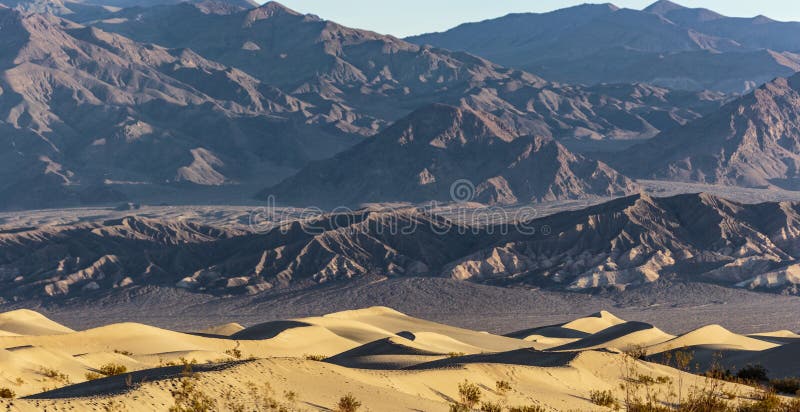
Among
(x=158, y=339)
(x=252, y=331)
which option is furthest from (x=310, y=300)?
(x=158, y=339)

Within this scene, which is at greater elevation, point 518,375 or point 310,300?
point 518,375

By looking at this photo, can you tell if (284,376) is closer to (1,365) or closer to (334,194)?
(1,365)

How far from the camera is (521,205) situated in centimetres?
16650

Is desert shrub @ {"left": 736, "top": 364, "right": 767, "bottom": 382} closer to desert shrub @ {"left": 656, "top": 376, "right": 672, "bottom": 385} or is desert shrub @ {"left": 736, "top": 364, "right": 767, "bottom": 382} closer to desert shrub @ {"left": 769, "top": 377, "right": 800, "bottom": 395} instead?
desert shrub @ {"left": 769, "top": 377, "right": 800, "bottom": 395}

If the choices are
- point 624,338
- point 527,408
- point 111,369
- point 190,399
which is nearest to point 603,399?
point 527,408

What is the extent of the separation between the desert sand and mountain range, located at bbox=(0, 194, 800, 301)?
135 ft

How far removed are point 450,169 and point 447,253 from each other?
7490 cm

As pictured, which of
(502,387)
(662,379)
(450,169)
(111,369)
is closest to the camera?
(502,387)

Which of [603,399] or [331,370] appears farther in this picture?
[603,399]

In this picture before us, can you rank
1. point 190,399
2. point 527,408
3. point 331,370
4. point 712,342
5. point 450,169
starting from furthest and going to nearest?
1. point 450,169
2. point 712,342
3. point 331,370
4. point 527,408
5. point 190,399

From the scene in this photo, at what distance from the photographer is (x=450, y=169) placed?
598 feet

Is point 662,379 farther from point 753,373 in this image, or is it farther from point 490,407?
point 490,407

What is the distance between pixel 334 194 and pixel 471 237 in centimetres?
7159

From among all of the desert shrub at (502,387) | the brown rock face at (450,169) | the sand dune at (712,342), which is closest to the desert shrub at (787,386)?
the desert shrub at (502,387)
